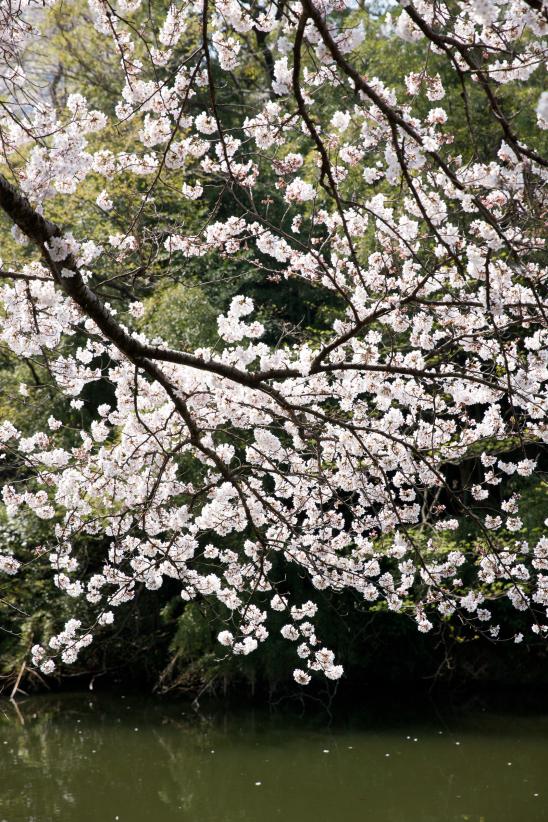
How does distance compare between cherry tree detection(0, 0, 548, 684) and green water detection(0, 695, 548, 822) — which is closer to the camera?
cherry tree detection(0, 0, 548, 684)

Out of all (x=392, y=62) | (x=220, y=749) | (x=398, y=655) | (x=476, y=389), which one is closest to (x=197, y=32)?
→ (x=392, y=62)

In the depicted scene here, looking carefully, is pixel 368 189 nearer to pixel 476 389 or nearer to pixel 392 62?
pixel 392 62

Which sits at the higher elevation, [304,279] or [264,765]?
[304,279]

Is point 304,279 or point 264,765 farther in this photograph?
point 264,765

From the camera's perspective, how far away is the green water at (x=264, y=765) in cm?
603

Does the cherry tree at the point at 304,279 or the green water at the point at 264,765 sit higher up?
the cherry tree at the point at 304,279

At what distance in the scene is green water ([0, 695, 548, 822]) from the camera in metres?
6.03

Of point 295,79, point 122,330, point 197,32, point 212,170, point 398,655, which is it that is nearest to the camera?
point 295,79

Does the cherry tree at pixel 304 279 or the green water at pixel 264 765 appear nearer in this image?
the cherry tree at pixel 304 279

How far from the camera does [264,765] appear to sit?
6848 millimetres

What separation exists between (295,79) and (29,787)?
5.62 meters

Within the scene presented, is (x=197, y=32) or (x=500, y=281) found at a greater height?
(x=197, y=32)

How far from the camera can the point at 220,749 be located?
23.7 ft

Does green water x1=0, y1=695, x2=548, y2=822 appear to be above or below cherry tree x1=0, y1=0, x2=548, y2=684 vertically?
below
